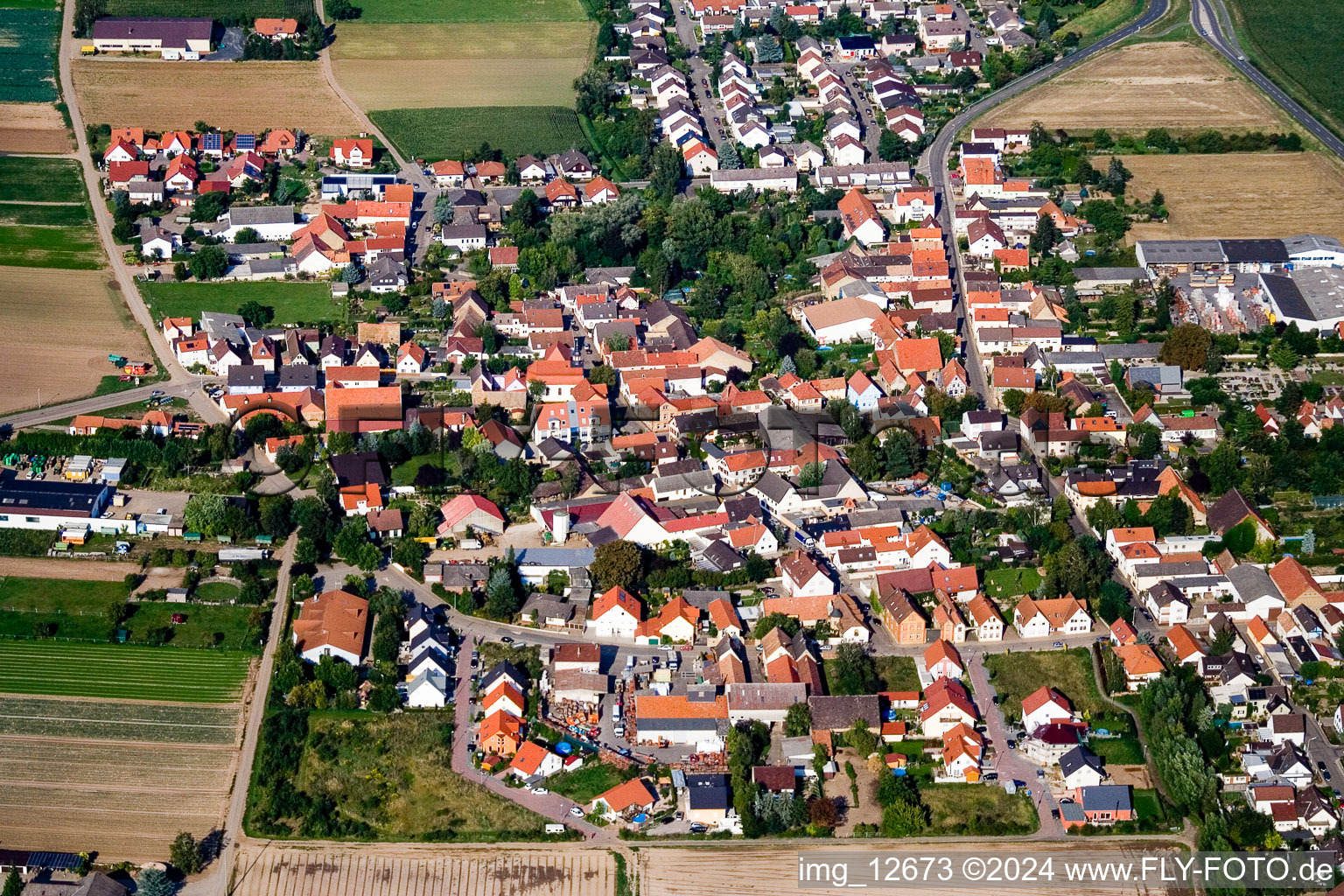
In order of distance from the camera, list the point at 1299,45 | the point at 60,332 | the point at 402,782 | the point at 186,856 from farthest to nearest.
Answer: the point at 1299,45, the point at 60,332, the point at 402,782, the point at 186,856

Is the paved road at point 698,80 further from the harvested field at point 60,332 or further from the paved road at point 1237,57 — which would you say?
the harvested field at point 60,332

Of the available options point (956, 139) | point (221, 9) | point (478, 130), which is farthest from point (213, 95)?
point (956, 139)

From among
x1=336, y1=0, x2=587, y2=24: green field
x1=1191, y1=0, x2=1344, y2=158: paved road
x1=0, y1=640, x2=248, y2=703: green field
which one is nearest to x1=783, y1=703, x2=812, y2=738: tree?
x1=0, y1=640, x2=248, y2=703: green field

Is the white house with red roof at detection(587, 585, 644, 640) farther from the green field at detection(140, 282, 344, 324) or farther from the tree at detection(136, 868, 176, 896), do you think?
the green field at detection(140, 282, 344, 324)

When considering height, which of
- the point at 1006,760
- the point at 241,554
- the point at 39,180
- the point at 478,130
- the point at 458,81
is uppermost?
the point at 1006,760

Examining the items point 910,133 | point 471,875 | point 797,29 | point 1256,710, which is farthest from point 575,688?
point 797,29

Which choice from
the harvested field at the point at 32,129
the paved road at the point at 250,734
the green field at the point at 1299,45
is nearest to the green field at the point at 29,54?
the harvested field at the point at 32,129

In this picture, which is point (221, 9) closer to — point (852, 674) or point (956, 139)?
point (956, 139)

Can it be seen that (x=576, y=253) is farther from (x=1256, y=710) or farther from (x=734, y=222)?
(x=1256, y=710)
